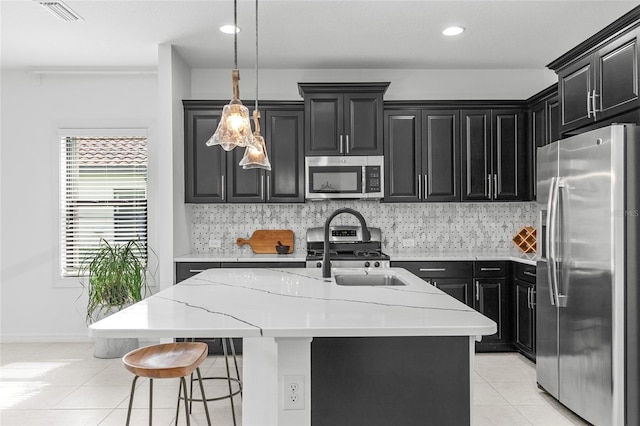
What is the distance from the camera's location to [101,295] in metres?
4.46

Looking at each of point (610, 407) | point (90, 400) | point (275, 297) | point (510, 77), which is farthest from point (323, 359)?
point (510, 77)

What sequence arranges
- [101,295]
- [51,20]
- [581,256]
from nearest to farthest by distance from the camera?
[581,256], [51,20], [101,295]

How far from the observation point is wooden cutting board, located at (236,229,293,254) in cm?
507

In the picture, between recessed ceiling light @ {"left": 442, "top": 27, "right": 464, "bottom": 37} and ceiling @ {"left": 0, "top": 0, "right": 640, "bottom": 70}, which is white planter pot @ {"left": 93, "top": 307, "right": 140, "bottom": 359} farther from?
recessed ceiling light @ {"left": 442, "top": 27, "right": 464, "bottom": 37}

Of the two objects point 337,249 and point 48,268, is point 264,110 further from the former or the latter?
point 48,268

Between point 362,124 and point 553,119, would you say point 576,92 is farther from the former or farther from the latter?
point 362,124

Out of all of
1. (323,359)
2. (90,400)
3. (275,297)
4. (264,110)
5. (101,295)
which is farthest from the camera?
(264,110)

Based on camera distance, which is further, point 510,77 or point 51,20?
point 510,77

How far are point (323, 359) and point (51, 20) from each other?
350cm

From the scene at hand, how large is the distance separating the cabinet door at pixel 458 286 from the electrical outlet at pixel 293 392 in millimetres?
2950

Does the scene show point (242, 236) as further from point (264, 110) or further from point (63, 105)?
point (63, 105)

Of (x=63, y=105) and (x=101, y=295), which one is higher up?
(x=63, y=105)

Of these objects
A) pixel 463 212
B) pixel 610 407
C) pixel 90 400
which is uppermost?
pixel 463 212

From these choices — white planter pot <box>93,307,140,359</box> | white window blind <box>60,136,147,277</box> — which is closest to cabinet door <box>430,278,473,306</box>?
white planter pot <box>93,307,140,359</box>
